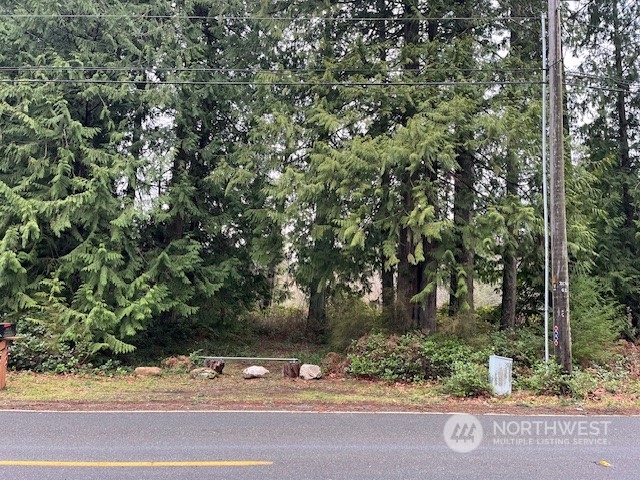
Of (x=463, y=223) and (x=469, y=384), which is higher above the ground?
(x=463, y=223)

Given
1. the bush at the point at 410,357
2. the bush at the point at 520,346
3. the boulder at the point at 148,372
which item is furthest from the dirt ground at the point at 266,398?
the bush at the point at 520,346

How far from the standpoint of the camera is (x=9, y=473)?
15.5 feet

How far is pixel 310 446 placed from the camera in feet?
18.9

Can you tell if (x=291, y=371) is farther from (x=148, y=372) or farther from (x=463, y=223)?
(x=463, y=223)

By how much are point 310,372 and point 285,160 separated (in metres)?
5.44

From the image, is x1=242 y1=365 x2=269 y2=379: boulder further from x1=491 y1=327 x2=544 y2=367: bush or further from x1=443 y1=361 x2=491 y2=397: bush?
x1=491 y1=327 x2=544 y2=367: bush

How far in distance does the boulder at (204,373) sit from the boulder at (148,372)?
34.2 inches

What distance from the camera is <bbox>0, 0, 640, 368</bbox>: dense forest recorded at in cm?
1117

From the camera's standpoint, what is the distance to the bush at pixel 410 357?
11.0 meters

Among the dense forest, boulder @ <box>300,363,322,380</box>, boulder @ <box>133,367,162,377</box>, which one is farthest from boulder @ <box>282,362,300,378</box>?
boulder @ <box>133,367,162,377</box>

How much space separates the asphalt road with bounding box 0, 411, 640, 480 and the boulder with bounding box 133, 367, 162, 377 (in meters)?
4.33

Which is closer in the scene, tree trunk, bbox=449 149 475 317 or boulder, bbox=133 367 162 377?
tree trunk, bbox=449 149 475 317

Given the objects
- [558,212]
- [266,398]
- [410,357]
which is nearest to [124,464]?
[266,398]

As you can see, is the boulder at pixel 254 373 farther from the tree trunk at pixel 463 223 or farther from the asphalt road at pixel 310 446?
the tree trunk at pixel 463 223
